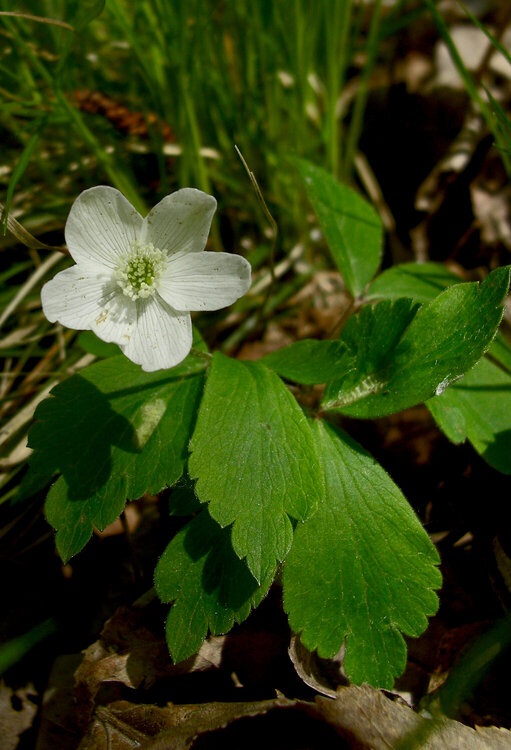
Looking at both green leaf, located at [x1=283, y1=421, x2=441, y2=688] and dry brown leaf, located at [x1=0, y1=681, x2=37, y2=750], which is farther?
dry brown leaf, located at [x1=0, y1=681, x2=37, y2=750]

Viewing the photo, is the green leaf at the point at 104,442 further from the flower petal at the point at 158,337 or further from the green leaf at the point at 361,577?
the green leaf at the point at 361,577

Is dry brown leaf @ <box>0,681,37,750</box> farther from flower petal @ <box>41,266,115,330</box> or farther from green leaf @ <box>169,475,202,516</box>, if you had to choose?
flower petal @ <box>41,266,115,330</box>

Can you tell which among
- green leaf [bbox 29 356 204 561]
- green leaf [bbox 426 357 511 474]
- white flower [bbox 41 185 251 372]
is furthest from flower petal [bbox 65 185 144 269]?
green leaf [bbox 426 357 511 474]

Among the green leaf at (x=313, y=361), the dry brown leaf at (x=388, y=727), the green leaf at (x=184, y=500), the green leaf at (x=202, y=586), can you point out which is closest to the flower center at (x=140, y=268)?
the green leaf at (x=313, y=361)

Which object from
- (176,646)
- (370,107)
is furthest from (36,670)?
(370,107)

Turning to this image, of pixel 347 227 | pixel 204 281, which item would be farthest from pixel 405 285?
pixel 204 281

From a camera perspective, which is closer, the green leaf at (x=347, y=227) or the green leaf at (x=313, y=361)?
the green leaf at (x=313, y=361)
